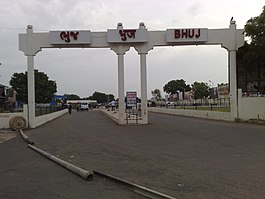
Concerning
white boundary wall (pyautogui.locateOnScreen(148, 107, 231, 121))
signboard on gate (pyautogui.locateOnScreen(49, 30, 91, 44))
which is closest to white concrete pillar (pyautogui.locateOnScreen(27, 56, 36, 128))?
signboard on gate (pyautogui.locateOnScreen(49, 30, 91, 44))

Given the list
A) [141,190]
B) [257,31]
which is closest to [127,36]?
[257,31]

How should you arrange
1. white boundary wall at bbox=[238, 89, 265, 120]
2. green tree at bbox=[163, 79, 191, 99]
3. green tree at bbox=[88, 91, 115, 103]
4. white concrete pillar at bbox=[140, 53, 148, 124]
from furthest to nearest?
green tree at bbox=[88, 91, 115, 103] < green tree at bbox=[163, 79, 191, 99] < white concrete pillar at bbox=[140, 53, 148, 124] < white boundary wall at bbox=[238, 89, 265, 120]

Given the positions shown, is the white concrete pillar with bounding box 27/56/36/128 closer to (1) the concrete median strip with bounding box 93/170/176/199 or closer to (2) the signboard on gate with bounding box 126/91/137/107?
(2) the signboard on gate with bounding box 126/91/137/107

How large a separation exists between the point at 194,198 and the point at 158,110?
205 feet

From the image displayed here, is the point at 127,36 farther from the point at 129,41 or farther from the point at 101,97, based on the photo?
the point at 101,97

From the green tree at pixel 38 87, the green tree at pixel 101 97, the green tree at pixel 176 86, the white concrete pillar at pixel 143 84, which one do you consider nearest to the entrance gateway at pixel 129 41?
the white concrete pillar at pixel 143 84

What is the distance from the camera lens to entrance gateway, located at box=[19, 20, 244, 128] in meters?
32.7

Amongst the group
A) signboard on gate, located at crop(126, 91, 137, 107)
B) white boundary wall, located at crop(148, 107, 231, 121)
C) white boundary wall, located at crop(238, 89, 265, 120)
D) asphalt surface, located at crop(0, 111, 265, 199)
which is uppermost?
signboard on gate, located at crop(126, 91, 137, 107)

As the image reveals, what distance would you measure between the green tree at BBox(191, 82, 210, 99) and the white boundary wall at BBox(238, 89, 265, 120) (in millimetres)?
89277

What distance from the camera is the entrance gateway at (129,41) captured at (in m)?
32.7

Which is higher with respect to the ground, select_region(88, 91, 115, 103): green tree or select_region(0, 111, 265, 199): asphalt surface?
select_region(88, 91, 115, 103): green tree

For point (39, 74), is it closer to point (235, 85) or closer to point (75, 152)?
point (235, 85)

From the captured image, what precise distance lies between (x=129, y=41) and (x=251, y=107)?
10628 millimetres

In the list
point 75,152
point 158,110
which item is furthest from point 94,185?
point 158,110
